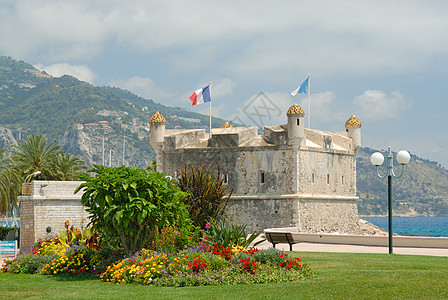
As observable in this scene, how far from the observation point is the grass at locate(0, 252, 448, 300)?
39.8 feet

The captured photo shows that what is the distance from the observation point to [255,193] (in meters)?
37.7

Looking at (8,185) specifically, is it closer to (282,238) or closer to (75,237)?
(75,237)

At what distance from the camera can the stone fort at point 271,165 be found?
37156 millimetres

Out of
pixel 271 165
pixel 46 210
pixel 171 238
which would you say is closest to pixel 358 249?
pixel 171 238

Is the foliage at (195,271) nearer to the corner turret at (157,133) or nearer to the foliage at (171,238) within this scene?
the foliage at (171,238)

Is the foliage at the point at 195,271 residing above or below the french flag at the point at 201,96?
below

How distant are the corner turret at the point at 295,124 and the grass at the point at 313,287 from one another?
20193 millimetres

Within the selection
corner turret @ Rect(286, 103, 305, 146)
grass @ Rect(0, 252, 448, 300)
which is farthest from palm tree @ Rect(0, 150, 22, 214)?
grass @ Rect(0, 252, 448, 300)

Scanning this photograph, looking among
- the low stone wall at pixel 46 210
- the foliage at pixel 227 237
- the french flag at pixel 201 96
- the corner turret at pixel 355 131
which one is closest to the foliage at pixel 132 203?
the foliage at pixel 227 237

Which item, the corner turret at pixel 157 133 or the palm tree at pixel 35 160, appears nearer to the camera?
the corner turret at pixel 157 133

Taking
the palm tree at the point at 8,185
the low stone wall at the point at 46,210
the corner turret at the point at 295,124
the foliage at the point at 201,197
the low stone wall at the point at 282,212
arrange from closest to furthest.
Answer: the foliage at the point at 201,197
the low stone wall at the point at 46,210
the corner turret at the point at 295,124
the low stone wall at the point at 282,212
the palm tree at the point at 8,185

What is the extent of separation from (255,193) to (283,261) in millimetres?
22122

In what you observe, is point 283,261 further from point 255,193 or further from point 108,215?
point 255,193

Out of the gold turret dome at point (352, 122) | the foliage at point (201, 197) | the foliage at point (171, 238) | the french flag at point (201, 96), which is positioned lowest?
the foliage at point (171, 238)
